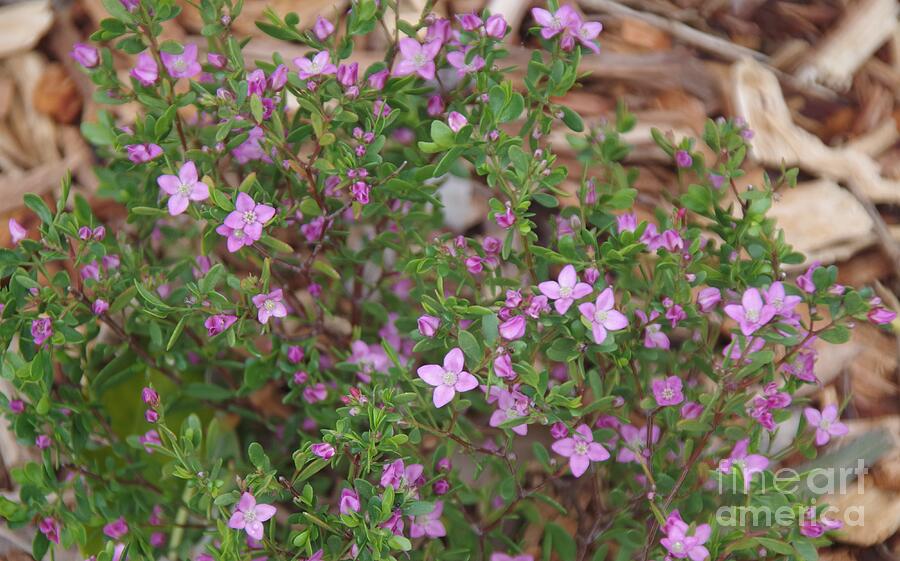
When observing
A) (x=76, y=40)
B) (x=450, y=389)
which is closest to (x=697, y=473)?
(x=450, y=389)

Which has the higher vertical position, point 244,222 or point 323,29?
point 323,29

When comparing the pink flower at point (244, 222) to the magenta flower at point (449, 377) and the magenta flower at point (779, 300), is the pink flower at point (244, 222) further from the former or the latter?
the magenta flower at point (779, 300)

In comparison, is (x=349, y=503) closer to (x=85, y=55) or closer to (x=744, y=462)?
(x=744, y=462)

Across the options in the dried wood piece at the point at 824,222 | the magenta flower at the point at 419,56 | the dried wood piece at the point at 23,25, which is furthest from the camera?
the dried wood piece at the point at 23,25

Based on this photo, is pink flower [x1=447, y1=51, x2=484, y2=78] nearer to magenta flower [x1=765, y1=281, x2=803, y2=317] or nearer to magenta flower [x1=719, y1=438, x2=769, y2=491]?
magenta flower [x1=765, y1=281, x2=803, y2=317]

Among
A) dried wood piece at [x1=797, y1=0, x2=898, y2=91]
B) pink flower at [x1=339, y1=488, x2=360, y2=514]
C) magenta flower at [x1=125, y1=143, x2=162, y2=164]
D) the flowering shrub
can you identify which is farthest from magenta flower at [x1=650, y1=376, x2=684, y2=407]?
dried wood piece at [x1=797, y1=0, x2=898, y2=91]

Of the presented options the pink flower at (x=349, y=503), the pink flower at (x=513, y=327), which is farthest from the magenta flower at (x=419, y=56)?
the pink flower at (x=349, y=503)

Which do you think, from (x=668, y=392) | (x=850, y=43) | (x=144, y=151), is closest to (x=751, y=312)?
(x=668, y=392)
